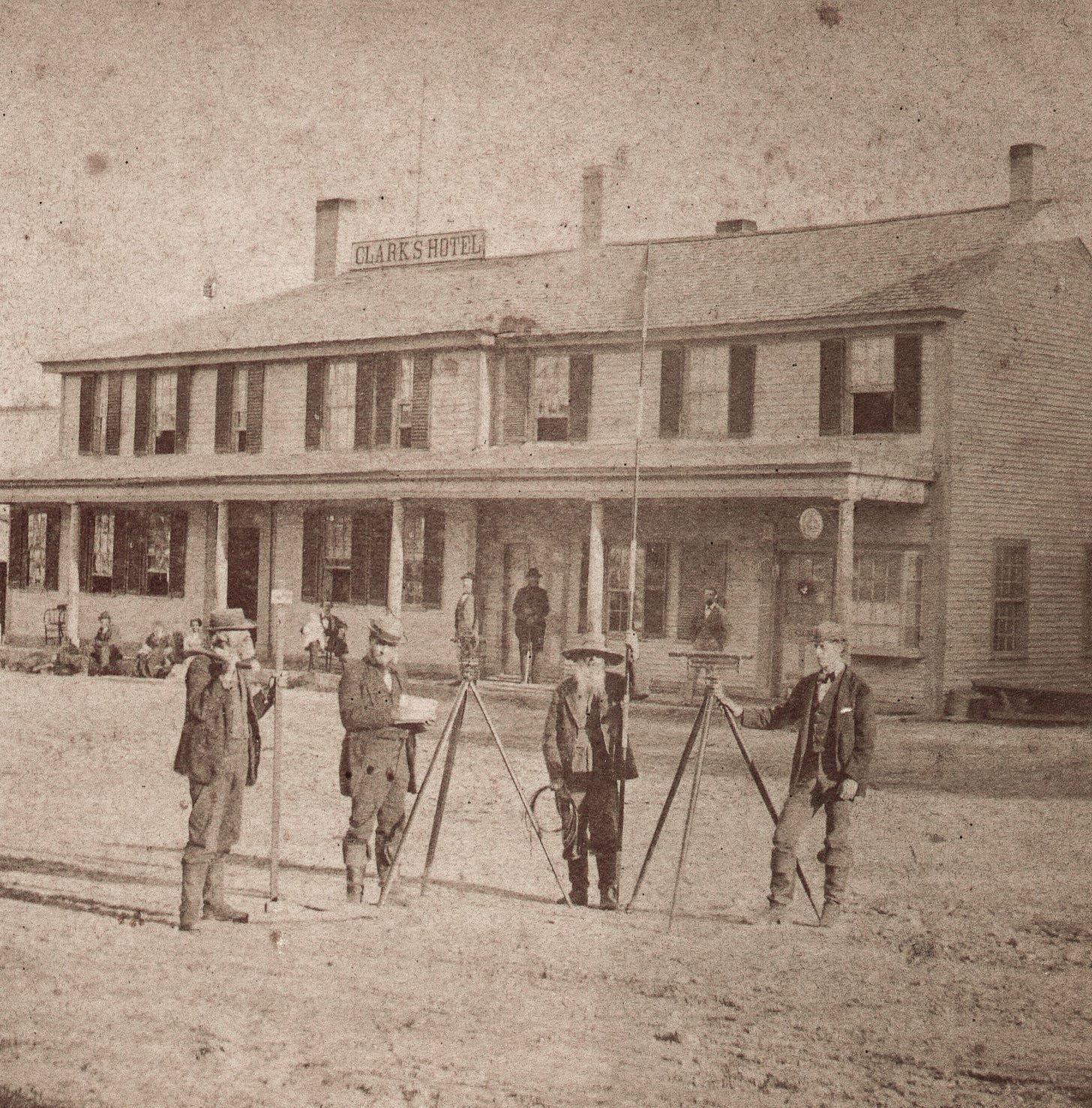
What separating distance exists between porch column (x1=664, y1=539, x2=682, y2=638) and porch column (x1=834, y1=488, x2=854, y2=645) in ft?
4.06

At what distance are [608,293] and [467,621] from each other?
10.3 ft

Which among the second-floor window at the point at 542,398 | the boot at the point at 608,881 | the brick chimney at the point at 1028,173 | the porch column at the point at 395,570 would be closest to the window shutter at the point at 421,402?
the second-floor window at the point at 542,398

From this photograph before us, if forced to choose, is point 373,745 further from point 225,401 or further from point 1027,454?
point 1027,454

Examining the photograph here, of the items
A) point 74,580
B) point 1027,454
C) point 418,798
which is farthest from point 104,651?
point 1027,454

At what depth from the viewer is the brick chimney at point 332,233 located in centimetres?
840

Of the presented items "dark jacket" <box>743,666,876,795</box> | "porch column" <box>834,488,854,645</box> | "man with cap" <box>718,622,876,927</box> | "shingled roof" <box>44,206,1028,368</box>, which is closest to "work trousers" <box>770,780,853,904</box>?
"man with cap" <box>718,622,876,927</box>

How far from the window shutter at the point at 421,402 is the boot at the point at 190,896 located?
15.7 ft

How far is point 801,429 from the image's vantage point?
13.2m

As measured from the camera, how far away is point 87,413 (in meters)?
11.5

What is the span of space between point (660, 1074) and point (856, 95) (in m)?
4.55

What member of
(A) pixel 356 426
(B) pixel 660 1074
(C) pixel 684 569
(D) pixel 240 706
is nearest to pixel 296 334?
(A) pixel 356 426

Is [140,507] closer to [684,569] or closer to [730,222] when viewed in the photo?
[684,569]

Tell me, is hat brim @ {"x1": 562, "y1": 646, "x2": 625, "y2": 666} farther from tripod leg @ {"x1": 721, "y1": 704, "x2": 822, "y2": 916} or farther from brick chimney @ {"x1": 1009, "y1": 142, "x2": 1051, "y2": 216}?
brick chimney @ {"x1": 1009, "y1": 142, "x2": 1051, "y2": 216}

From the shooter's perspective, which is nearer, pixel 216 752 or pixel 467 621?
pixel 216 752
